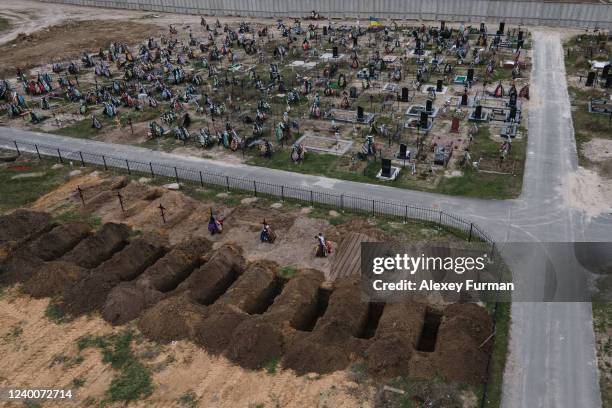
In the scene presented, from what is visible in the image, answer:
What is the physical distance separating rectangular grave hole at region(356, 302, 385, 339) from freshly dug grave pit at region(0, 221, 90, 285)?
20224 millimetres

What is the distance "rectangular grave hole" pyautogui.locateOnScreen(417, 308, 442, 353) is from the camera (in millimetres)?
25141

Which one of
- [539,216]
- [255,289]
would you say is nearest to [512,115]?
[539,216]

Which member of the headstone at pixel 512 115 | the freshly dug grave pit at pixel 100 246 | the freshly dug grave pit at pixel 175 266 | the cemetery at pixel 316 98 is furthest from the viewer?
the headstone at pixel 512 115

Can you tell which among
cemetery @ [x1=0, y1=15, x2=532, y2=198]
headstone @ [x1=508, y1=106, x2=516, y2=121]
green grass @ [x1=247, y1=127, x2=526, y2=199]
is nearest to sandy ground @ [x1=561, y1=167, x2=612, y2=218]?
green grass @ [x1=247, y1=127, x2=526, y2=199]

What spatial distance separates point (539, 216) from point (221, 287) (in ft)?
70.3

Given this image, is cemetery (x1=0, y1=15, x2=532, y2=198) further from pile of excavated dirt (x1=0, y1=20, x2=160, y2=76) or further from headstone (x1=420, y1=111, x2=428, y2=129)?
pile of excavated dirt (x1=0, y1=20, x2=160, y2=76)

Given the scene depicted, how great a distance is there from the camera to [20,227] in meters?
34.0

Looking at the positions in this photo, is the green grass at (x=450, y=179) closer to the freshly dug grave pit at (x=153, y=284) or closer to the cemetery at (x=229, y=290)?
the cemetery at (x=229, y=290)

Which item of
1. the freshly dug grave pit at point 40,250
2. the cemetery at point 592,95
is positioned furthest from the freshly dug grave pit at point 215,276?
the cemetery at point 592,95

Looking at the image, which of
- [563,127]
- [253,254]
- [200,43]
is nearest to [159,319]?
[253,254]

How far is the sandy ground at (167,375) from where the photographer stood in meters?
21.0

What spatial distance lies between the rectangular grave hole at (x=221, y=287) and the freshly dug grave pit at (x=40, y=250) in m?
11.1

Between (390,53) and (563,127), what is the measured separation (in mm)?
31258

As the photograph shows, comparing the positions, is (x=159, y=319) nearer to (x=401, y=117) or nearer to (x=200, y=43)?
(x=401, y=117)
